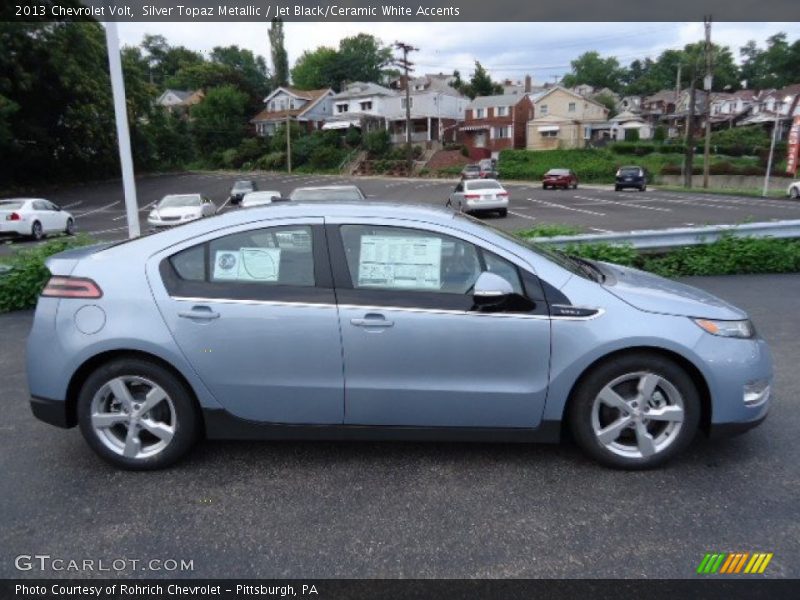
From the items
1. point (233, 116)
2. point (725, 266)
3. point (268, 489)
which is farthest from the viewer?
point (233, 116)

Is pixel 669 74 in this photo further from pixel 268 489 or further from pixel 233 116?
pixel 268 489

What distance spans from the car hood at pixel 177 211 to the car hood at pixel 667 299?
58.3 feet

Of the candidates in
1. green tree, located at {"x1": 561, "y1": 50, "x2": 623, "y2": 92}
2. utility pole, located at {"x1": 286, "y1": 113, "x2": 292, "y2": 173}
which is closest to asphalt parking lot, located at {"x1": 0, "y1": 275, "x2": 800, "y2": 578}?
utility pole, located at {"x1": 286, "y1": 113, "x2": 292, "y2": 173}

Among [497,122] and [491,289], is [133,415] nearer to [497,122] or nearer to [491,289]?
[491,289]

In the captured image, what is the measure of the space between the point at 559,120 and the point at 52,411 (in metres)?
67.8

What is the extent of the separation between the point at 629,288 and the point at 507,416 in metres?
1.04

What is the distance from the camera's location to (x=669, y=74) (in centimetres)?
11556

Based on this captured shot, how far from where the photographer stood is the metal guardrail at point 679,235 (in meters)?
8.09

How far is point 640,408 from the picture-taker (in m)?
3.34

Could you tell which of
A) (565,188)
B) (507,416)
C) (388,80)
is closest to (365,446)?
(507,416)

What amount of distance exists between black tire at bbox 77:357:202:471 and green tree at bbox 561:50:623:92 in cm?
13414

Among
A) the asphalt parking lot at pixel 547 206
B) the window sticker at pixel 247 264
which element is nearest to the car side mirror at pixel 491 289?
the window sticker at pixel 247 264

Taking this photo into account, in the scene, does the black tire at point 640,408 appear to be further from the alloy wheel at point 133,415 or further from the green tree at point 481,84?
the green tree at point 481,84

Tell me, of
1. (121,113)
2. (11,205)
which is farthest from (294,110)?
(121,113)
